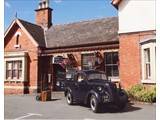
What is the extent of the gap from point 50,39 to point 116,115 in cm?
1448

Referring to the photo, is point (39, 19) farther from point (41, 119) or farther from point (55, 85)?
point (41, 119)

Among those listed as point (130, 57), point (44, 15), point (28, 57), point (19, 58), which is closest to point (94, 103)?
point (130, 57)

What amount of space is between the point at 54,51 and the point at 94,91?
35.4 feet

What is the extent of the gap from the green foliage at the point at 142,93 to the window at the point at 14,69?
11294mm

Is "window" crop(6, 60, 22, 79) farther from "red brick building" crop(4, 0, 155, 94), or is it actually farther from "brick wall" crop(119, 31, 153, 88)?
"brick wall" crop(119, 31, 153, 88)

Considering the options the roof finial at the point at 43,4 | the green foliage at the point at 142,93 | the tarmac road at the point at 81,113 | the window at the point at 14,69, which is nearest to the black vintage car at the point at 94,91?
the tarmac road at the point at 81,113

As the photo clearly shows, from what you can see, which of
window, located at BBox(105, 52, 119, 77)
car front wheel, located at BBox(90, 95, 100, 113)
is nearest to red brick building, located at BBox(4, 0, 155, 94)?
window, located at BBox(105, 52, 119, 77)

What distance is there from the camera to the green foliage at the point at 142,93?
14117 mm

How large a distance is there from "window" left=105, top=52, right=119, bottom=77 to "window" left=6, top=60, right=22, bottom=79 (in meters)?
7.77

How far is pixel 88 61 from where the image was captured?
2141cm

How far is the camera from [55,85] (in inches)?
932

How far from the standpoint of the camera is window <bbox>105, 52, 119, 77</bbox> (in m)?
20.1

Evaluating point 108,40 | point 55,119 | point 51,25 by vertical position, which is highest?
point 51,25
